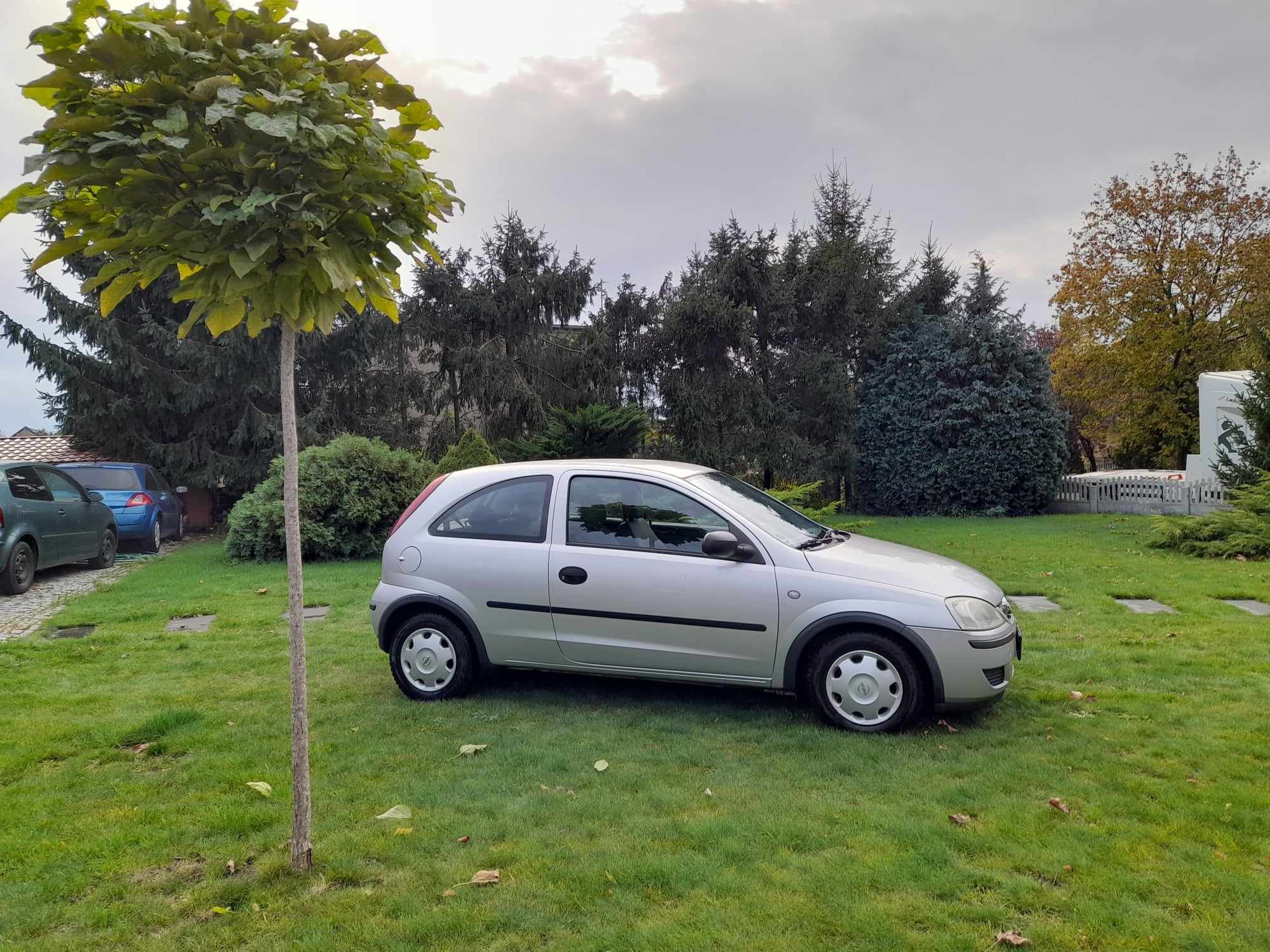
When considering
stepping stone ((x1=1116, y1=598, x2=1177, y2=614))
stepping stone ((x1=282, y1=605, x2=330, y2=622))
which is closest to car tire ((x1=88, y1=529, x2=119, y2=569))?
stepping stone ((x1=282, y1=605, x2=330, y2=622))

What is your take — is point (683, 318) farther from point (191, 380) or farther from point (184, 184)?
point (184, 184)

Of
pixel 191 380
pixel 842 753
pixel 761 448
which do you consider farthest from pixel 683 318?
pixel 842 753

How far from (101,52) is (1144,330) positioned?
107 feet

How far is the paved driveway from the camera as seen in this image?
939 cm

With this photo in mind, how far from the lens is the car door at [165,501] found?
17312 mm

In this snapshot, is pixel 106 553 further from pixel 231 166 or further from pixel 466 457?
pixel 231 166

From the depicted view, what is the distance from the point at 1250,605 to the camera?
9078 mm

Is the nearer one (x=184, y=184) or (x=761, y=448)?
(x=184, y=184)

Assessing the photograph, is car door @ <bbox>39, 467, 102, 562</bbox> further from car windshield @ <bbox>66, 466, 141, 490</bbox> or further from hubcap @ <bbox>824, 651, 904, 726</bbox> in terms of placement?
hubcap @ <bbox>824, 651, 904, 726</bbox>

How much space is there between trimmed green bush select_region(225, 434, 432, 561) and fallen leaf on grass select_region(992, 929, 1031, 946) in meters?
12.4

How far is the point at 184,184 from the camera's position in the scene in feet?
10.9

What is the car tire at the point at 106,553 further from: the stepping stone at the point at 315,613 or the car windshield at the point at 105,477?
the stepping stone at the point at 315,613

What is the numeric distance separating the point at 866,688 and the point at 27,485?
11117 millimetres

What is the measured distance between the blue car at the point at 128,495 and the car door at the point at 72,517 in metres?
1.84
